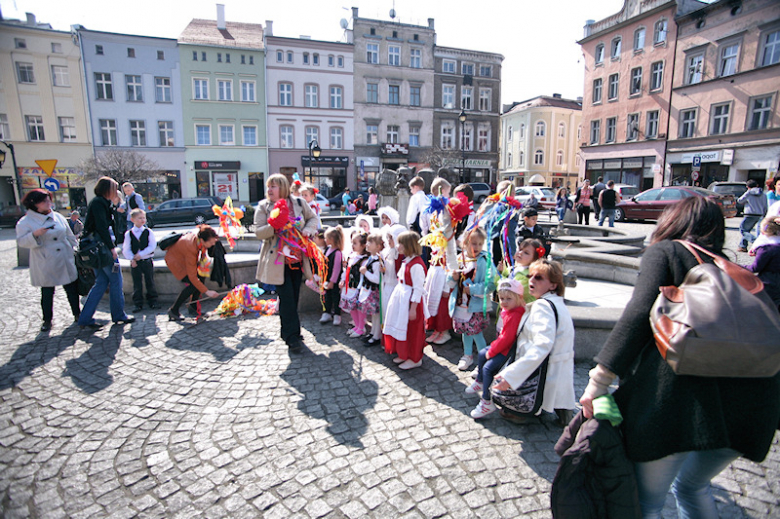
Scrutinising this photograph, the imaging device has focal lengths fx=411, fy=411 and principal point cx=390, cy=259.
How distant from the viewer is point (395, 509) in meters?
2.35

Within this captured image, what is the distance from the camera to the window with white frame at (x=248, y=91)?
30962 millimetres

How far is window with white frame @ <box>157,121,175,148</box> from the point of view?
97.9ft

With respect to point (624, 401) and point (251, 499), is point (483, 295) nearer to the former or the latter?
point (624, 401)

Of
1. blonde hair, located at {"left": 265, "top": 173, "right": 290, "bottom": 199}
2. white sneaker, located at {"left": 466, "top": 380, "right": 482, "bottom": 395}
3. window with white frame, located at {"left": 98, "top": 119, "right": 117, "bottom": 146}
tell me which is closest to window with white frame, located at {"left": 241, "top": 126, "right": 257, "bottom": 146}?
window with white frame, located at {"left": 98, "top": 119, "right": 117, "bottom": 146}

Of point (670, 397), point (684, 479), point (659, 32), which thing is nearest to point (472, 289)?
point (684, 479)

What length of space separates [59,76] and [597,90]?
38433 mm

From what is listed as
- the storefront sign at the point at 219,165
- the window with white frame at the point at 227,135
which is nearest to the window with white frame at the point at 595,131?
the storefront sign at the point at 219,165

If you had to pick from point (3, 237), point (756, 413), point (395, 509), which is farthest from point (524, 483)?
point (3, 237)

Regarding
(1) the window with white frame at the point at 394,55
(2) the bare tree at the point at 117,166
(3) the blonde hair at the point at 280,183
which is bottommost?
(3) the blonde hair at the point at 280,183

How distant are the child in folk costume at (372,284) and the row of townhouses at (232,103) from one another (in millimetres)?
21132

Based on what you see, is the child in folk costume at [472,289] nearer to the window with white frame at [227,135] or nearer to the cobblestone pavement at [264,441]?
the cobblestone pavement at [264,441]

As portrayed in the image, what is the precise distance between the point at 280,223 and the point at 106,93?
32594mm

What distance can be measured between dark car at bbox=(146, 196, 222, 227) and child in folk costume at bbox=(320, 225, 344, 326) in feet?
54.7

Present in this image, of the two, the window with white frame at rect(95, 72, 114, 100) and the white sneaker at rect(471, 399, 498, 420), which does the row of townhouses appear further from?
the white sneaker at rect(471, 399, 498, 420)
